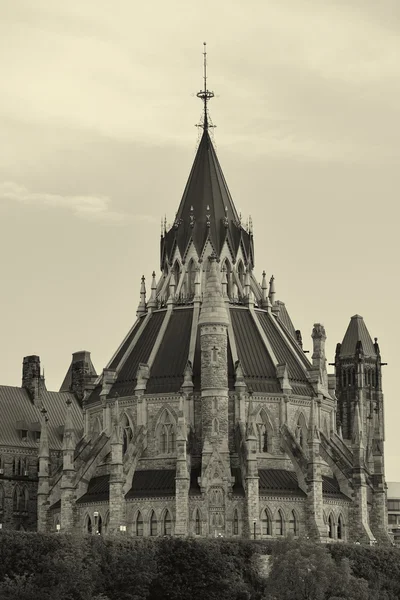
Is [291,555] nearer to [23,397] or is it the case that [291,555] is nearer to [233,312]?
[233,312]

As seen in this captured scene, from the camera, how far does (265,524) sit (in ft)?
464

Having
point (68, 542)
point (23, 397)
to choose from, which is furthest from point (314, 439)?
point (23, 397)

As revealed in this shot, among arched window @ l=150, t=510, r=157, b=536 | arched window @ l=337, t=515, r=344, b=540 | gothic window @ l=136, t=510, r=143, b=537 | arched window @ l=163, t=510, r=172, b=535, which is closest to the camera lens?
arched window @ l=163, t=510, r=172, b=535

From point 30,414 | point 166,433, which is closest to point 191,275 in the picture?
point 166,433

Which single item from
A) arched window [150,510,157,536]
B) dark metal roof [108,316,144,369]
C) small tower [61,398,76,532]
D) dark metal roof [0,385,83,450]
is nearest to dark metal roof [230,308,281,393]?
dark metal roof [108,316,144,369]

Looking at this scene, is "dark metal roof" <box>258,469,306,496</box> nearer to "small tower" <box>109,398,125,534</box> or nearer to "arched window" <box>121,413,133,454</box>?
"small tower" <box>109,398,125,534</box>

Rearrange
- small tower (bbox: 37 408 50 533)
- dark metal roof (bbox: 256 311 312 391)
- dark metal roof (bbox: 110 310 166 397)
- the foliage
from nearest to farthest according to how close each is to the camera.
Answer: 1. the foliage
2. small tower (bbox: 37 408 50 533)
3. dark metal roof (bbox: 110 310 166 397)
4. dark metal roof (bbox: 256 311 312 391)

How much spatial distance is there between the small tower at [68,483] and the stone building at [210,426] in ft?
0.41

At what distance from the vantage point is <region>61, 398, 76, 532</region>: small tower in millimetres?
146375

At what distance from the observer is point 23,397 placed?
175625mm

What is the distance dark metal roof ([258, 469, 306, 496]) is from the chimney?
37590 mm

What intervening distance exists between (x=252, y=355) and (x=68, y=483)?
19549 mm

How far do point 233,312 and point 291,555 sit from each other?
34.1 metres

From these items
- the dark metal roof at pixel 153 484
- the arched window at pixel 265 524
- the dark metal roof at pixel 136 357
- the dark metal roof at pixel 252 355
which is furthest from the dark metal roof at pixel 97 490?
the dark metal roof at pixel 252 355
